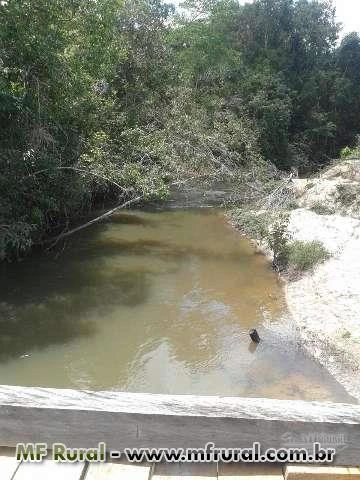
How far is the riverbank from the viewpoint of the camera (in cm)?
924

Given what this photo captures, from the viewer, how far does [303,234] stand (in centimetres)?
1518

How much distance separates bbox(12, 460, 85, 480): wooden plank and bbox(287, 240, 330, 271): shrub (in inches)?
448

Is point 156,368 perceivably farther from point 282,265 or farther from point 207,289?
point 282,265

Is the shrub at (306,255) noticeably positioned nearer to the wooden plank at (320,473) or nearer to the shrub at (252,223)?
the shrub at (252,223)

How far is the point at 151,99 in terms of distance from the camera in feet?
61.1

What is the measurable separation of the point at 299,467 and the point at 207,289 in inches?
395

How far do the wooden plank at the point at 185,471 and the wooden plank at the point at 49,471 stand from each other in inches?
14.4

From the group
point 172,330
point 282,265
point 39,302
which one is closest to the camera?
point 172,330

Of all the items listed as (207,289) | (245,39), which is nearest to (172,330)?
(207,289)

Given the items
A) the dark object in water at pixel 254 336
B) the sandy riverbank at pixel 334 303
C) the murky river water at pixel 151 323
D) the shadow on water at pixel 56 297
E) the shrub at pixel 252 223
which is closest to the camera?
the murky river water at pixel 151 323

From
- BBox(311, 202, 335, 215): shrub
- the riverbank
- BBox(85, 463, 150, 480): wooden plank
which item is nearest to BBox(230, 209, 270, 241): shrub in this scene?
the riverbank

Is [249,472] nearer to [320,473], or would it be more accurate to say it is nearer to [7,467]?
[320,473]

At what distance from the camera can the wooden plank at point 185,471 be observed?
2359 mm

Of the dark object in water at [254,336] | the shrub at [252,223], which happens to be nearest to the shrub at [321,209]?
the shrub at [252,223]
